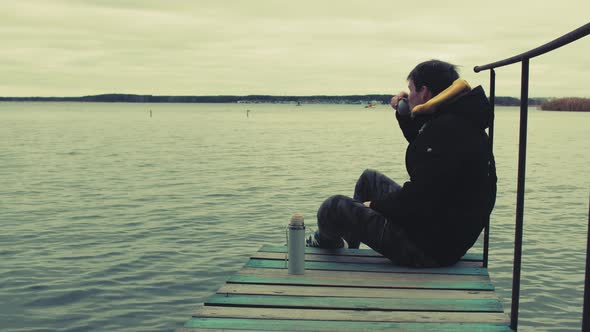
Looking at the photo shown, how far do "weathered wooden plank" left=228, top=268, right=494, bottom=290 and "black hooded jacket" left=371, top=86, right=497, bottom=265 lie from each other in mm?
311

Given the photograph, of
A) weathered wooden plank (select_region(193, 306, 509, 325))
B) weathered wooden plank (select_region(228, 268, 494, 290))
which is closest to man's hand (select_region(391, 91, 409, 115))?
weathered wooden plank (select_region(228, 268, 494, 290))

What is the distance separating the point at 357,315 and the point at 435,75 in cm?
196

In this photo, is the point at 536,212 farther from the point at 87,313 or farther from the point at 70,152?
the point at 70,152

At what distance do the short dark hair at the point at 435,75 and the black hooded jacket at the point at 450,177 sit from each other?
0.71ft

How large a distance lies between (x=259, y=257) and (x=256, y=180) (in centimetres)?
1657

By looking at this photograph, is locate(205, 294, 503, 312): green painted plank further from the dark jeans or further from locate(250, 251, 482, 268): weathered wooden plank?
locate(250, 251, 482, 268): weathered wooden plank

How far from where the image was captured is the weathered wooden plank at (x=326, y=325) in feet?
13.0

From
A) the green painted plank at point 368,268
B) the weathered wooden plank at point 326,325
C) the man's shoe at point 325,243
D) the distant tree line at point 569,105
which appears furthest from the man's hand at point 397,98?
the distant tree line at point 569,105

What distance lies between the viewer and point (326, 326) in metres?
4.02

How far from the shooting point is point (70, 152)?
3453 cm

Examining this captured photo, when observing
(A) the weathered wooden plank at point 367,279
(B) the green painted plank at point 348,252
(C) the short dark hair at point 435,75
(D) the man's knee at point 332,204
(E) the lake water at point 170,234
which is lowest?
(E) the lake water at point 170,234

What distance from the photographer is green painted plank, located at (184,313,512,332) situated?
156 inches

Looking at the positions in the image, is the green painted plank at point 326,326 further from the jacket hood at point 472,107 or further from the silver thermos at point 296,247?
the jacket hood at point 472,107

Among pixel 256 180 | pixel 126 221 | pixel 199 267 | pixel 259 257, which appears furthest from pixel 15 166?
pixel 259 257
